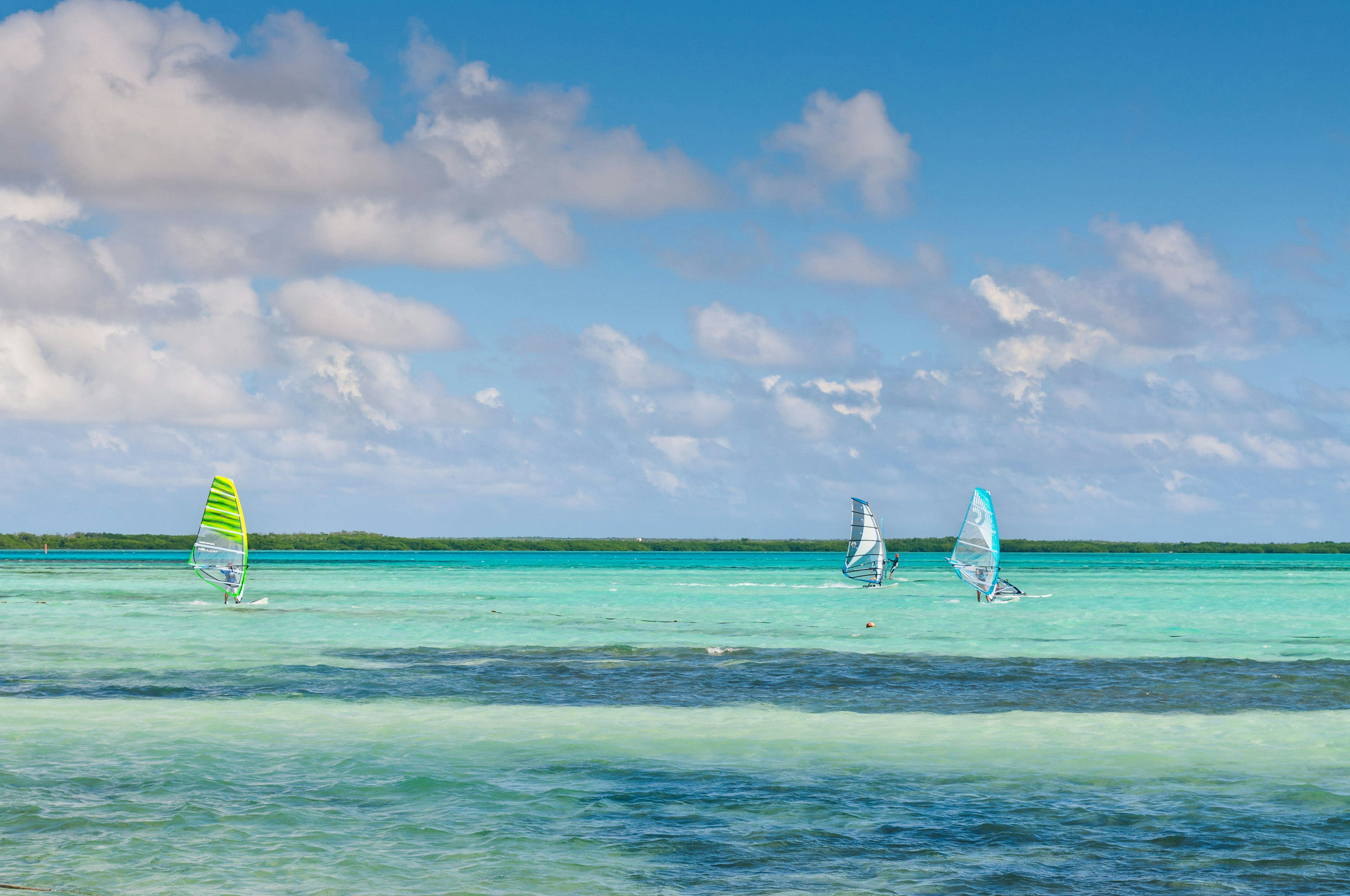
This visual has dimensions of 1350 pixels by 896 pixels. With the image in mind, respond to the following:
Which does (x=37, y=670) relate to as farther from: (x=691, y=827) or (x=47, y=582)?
(x=47, y=582)

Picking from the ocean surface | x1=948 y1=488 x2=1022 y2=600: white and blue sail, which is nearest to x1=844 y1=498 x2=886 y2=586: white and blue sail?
x1=948 y1=488 x2=1022 y2=600: white and blue sail

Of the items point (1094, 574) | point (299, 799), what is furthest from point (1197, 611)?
point (1094, 574)

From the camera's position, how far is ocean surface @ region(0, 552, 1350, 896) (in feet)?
36.0

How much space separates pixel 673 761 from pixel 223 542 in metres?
38.5

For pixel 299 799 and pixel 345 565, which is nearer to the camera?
pixel 299 799

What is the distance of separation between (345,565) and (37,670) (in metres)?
109

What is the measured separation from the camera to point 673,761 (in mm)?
16188

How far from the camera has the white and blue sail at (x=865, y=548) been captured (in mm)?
69000

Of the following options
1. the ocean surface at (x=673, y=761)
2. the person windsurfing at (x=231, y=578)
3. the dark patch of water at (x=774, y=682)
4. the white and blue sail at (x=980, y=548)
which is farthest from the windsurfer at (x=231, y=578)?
the white and blue sail at (x=980, y=548)

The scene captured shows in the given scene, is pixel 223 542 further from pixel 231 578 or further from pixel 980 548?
pixel 980 548

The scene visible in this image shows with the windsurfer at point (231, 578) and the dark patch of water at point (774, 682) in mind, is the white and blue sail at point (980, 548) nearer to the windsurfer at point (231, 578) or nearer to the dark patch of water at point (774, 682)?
the dark patch of water at point (774, 682)

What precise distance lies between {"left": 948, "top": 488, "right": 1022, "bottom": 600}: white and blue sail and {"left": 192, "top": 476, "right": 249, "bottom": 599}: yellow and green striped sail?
32076 mm

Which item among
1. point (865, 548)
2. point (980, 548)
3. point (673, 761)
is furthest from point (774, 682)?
point (865, 548)

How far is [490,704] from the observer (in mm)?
21438
